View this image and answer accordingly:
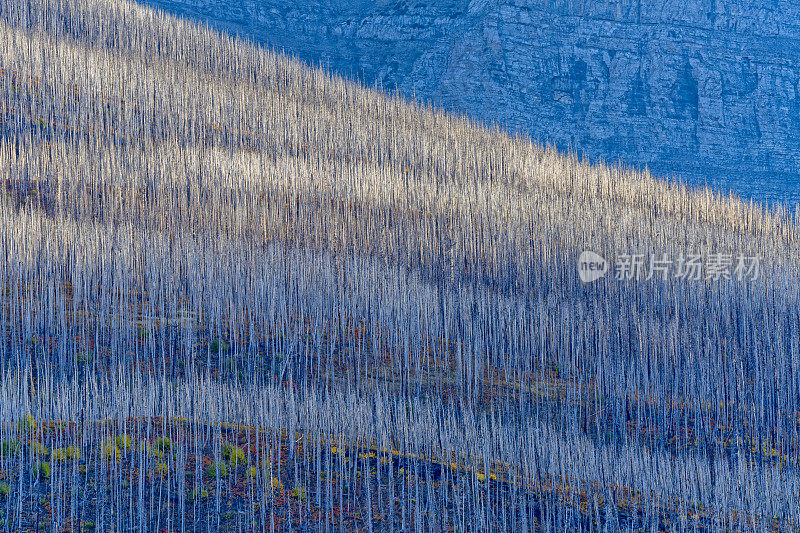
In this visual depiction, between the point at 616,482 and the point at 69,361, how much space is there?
9.37 meters

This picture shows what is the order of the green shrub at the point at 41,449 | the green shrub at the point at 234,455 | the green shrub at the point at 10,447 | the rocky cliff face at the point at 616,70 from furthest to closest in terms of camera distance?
the rocky cliff face at the point at 616,70 → the green shrub at the point at 234,455 → the green shrub at the point at 41,449 → the green shrub at the point at 10,447

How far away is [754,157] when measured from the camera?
4931cm

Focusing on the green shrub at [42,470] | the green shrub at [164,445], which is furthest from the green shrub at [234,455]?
the green shrub at [42,470]

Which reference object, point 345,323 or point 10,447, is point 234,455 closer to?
point 10,447

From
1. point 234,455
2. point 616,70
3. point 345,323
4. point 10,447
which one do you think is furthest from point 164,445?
point 616,70

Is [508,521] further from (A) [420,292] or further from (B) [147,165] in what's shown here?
(B) [147,165]

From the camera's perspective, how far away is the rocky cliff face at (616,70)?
49.5 meters

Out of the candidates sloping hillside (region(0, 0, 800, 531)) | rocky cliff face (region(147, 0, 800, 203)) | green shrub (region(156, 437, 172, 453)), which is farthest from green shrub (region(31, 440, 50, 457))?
rocky cliff face (region(147, 0, 800, 203))

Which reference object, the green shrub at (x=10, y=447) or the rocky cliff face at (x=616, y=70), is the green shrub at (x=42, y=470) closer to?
the green shrub at (x=10, y=447)

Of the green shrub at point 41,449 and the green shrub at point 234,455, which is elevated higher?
the green shrub at point 41,449

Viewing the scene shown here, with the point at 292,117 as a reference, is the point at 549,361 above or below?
below

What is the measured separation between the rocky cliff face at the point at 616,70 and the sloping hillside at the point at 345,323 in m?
13.0

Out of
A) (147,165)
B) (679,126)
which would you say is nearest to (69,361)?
(147,165)

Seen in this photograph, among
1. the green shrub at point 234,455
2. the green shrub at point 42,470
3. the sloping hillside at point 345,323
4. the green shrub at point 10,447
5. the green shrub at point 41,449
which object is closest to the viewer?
the green shrub at point 42,470
